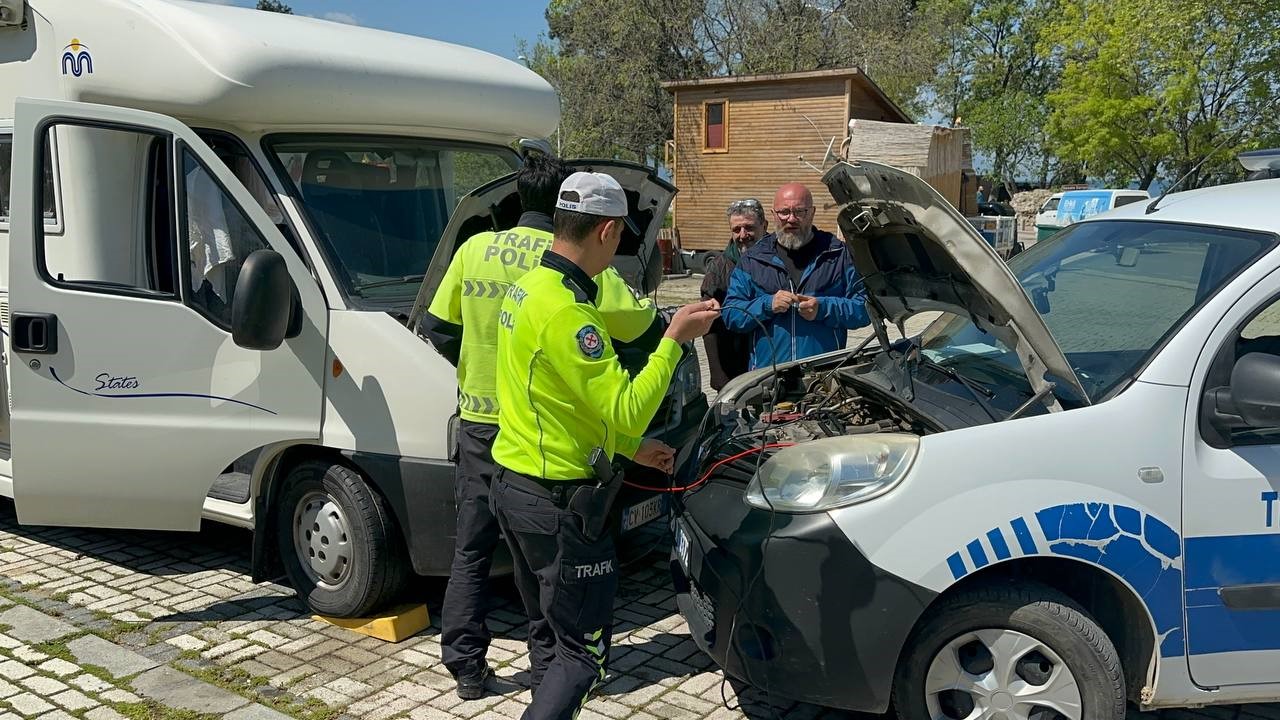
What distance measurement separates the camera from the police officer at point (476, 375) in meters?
3.79

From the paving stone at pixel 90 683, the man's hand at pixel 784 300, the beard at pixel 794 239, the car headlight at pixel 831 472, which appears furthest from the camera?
the beard at pixel 794 239

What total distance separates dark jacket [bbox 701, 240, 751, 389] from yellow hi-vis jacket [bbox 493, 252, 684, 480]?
9.67ft

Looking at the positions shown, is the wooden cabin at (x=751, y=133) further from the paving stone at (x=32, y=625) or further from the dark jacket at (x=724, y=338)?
the paving stone at (x=32, y=625)

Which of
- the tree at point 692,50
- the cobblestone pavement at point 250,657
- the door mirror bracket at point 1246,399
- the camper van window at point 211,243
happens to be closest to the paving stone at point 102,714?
the cobblestone pavement at point 250,657

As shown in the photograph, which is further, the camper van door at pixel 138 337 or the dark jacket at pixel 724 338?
the dark jacket at pixel 724 338

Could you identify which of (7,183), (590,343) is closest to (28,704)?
(590,343)

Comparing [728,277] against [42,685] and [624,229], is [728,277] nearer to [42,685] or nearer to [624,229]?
[624,229]

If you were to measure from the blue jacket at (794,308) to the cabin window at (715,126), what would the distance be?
21.6 metres

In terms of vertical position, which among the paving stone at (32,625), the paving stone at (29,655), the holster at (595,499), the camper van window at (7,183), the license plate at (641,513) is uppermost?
the camper van window at (7,183)

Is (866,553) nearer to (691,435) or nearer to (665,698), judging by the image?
(665,698)

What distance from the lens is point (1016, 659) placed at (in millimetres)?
3148

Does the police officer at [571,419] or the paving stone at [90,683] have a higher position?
the police officer at [571,419]

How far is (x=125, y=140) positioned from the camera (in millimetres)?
4672

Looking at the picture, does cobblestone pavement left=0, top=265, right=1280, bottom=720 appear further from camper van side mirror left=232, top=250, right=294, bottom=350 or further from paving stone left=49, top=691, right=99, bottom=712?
camper van side mirror left=232, top=250, right=294, bottom=350
